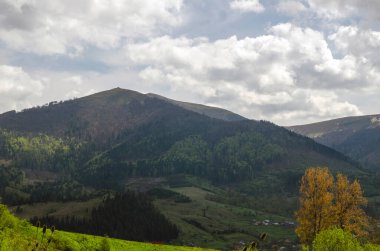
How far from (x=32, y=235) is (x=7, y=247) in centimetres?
1108

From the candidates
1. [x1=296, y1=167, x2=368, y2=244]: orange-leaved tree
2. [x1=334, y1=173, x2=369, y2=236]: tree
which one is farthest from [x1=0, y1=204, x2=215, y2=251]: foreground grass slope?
[x1=334, y1=173, x2=369, y2=236]: tree

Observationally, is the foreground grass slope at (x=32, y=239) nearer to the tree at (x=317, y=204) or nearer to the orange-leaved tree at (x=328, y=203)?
the tree at (x=317, y=204)

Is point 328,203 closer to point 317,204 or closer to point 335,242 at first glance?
point 317,204

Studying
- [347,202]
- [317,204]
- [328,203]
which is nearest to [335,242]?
[317,204]

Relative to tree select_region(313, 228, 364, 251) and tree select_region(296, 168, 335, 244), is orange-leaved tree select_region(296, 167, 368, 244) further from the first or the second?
tree select_region(313, 228, 364, 251)

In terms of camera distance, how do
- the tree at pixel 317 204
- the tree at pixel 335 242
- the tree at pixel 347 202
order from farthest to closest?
the tree at pixel 347 202, the tree at pixel 317 204, the tree at pixel 335 242

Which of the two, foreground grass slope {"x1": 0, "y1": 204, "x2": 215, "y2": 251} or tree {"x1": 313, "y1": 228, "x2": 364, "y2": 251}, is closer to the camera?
foreground grass slope {"x1": 0, "y1": 204, "x2": 215, "y2": 251}

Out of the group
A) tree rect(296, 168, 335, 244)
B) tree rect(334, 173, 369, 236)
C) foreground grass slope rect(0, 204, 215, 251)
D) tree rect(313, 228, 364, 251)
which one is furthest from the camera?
tree rect(334, 173, 369, 236)

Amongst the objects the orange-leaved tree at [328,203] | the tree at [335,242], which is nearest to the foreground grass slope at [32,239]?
the tree at [335,242]

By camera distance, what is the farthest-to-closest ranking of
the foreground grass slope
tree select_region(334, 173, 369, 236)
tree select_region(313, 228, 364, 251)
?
tree select_region(334, 173, 369, 236) < tree select_region(313, 228, 364, 251) < the foreground grass slope

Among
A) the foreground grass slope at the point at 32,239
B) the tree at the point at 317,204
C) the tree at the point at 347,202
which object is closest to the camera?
the foreground grass slope at the point at 32,239

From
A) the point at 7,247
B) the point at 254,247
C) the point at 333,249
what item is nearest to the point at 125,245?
the point at 7,247

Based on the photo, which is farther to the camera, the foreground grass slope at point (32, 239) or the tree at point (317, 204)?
the tree at point (317, 204)

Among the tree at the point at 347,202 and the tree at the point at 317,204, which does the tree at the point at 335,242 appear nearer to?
the tree at the point at 317,204
